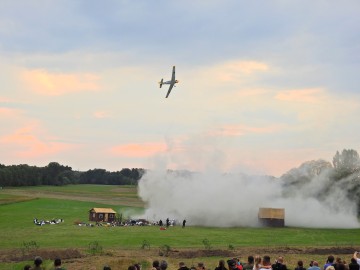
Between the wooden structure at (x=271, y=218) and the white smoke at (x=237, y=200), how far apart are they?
2.90 metres

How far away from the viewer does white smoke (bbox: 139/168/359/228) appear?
271 feet

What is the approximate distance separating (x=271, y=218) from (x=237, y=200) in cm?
892

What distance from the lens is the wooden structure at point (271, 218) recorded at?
252 ft

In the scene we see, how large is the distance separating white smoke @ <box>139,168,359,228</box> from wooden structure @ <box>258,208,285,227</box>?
9.51 feet

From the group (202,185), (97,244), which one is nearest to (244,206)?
(202,185)

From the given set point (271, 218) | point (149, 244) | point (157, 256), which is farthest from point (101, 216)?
point (157, 256)

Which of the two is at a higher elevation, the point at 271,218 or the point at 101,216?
the point at 271,218

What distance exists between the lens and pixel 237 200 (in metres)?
84.4

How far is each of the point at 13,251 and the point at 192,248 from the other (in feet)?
53.1

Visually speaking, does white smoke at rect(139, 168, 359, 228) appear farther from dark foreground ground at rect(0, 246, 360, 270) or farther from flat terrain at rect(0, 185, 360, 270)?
dark foreground ground at rect(0, 246, 360, 270)

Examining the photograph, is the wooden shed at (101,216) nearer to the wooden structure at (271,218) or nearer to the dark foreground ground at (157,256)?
the wooden structure at (271,218)

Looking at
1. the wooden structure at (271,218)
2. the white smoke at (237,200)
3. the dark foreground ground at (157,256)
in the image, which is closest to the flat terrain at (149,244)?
the dark foreground ground at (157,256)

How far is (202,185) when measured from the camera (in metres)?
87.8

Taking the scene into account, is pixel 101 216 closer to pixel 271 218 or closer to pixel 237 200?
pixel 237 200
